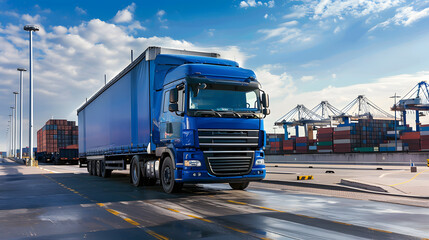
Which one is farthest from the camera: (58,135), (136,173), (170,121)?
(58,135)

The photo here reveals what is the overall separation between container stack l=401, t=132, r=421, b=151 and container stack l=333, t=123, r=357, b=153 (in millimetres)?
11497

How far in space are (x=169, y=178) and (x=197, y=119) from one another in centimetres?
263

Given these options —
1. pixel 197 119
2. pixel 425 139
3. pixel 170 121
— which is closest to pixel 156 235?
pixel 197 119

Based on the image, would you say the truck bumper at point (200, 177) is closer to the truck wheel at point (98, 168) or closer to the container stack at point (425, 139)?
the truck wheel at point (98, 168)

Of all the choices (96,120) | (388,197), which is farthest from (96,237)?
(96,120)

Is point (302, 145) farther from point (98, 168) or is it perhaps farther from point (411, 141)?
point (98, 168)

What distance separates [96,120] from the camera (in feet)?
74.8

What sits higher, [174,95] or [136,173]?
[174,95]

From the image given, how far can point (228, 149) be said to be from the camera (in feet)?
37.3

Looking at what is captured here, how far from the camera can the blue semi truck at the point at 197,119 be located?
11141mm

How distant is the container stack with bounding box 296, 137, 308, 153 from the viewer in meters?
99.3

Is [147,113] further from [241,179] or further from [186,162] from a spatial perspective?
[241,179]

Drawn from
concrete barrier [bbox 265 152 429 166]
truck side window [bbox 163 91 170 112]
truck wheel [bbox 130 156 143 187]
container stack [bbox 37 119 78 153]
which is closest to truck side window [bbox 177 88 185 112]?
truck side window [bbox 163 91 170 112]

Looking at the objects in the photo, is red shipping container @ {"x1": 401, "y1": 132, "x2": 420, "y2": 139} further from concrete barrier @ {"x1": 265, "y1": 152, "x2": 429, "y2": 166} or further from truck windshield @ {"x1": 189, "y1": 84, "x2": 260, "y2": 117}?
truck windshield @ {"x1": 189, "y1": 84, "x2": 260, "y2": 117}
